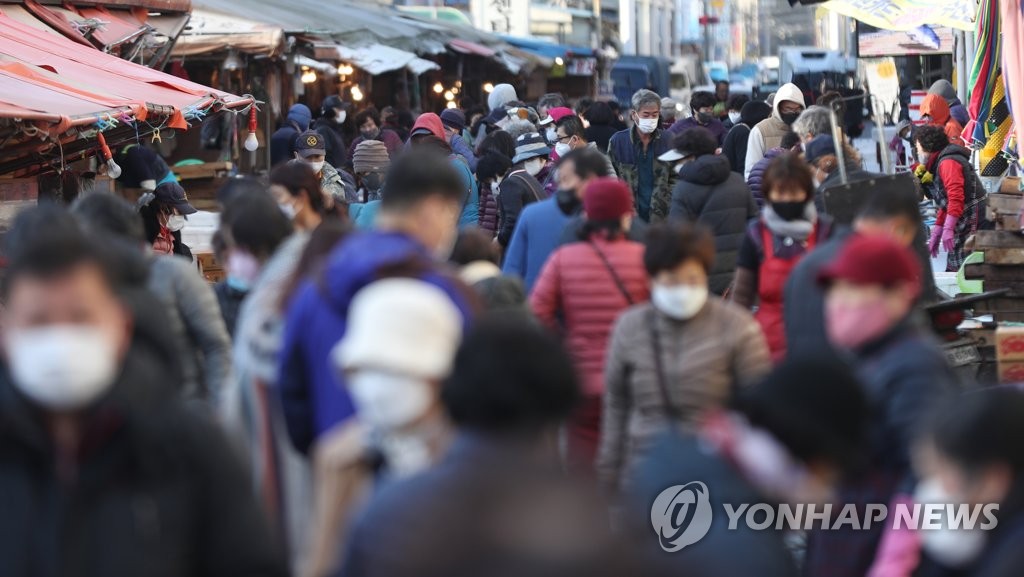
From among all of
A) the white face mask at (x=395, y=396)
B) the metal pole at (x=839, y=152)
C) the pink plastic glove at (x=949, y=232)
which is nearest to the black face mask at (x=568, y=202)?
the metal pole at (x=839, y=152)

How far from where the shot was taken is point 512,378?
125 inches

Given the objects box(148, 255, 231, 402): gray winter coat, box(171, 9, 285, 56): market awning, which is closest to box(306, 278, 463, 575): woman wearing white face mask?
box(148, 255, 231, 402): gray winter coat

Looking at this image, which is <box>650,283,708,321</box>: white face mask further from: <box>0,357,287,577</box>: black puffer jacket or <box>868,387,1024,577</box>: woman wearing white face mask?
<box>0,357,287,577</box>: black puffer jacket

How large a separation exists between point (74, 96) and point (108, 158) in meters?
0.58

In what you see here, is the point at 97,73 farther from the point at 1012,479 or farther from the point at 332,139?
the point at 1012,479

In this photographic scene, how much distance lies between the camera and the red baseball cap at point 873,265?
14.9 feet

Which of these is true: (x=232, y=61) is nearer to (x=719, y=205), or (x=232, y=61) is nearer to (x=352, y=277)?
(x=719, y=205)

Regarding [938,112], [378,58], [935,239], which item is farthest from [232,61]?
[935,239]

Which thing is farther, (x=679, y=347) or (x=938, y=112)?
(x=938, y=112)

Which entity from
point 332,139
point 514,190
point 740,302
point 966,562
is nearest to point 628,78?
point 332,139

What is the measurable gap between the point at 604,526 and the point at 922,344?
6.36ft

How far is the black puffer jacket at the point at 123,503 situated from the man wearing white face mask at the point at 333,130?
12.7m

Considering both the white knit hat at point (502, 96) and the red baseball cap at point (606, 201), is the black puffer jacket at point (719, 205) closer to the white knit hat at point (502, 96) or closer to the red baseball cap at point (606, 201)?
the red baseball cap at point (606, 201)

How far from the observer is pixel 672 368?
5625 millimetres
